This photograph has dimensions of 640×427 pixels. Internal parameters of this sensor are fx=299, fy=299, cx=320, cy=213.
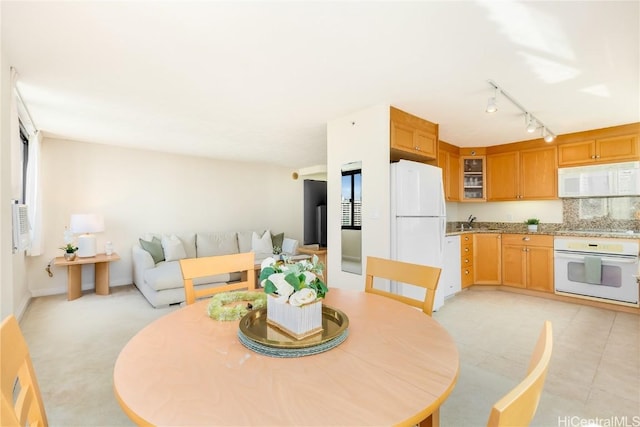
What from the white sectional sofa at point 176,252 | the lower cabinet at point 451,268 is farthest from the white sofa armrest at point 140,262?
the lower cabinet at point 451,268

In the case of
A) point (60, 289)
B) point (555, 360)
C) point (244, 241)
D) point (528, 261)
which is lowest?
point (555, 360)

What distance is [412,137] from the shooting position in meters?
3.41

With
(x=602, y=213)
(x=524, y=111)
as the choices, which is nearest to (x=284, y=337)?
(x=524, y=111)

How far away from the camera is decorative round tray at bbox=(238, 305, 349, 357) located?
0.95 metres

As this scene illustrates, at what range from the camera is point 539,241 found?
425 centimetres

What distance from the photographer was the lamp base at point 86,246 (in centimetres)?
423

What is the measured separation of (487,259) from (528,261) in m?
0.53

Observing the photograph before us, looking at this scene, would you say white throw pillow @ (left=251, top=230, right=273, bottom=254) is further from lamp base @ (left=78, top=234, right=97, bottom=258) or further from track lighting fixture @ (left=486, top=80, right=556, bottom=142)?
track lighting fixture @ (left=486, top=80, right=556, bottom=142)

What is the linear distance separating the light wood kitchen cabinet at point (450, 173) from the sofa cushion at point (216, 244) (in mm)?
3710

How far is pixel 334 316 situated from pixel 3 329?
1.00 metres

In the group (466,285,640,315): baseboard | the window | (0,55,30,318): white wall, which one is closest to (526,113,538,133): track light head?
the window

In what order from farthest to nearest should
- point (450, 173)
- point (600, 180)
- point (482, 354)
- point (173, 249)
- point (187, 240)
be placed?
point (187, 240) < point (450, 173) < point (173, 249) < point (600, 180) < point (482, 354)

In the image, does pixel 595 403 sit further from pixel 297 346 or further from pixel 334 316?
pixel 297 346

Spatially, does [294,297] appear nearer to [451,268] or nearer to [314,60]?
[314,60]
